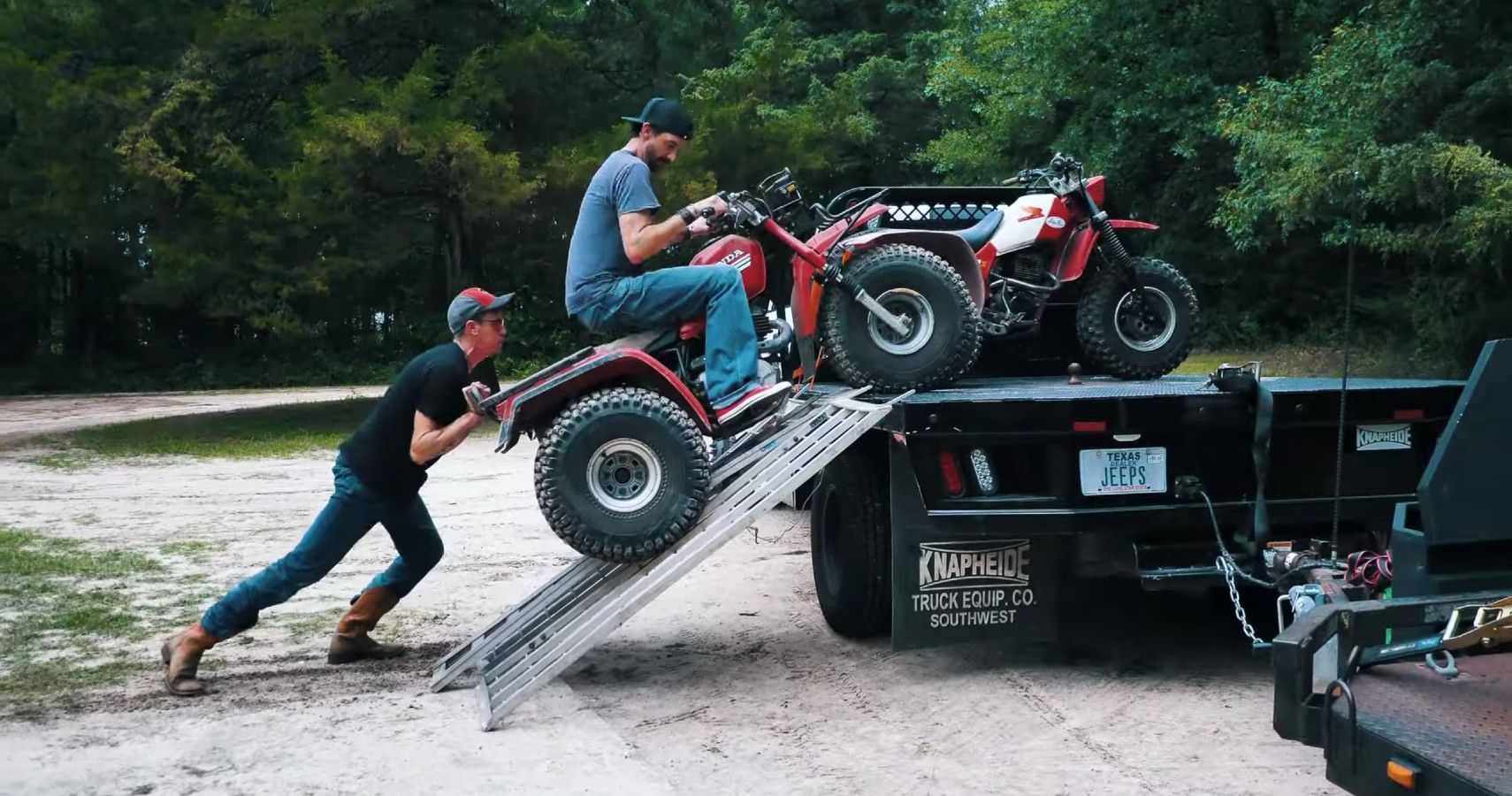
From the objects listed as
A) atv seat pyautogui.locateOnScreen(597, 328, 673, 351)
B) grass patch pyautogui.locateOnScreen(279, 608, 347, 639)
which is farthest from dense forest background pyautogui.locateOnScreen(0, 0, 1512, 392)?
grass patch pyautogui.locateOnScreen(279, 608, 347, 639)

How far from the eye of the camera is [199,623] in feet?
19.9

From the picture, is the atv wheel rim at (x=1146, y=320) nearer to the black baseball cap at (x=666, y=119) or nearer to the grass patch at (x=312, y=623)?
the black baseball cap at (x=666, y=119)

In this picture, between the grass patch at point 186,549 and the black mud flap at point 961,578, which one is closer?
the black mud flap at point 961,578

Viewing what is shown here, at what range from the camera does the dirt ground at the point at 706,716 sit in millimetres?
4793

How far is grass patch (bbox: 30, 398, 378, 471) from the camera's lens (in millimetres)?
17219

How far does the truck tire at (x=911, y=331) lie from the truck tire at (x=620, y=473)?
0.98 meters

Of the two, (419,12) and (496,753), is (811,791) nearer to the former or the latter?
(496,753)

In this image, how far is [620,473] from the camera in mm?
5941

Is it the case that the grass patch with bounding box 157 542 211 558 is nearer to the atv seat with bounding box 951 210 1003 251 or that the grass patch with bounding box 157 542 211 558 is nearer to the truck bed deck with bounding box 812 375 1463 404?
the truck bed deck with bounding box 812 375 1463 404

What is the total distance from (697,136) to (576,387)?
1515cm

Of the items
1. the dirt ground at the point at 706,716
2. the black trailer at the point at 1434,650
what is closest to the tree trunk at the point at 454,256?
the dirt ground at the point at 706,716

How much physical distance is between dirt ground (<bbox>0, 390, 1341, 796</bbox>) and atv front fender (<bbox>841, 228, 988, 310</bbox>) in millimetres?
1799

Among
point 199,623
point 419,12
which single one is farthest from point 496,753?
point 419,12

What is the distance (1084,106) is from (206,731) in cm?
2222
